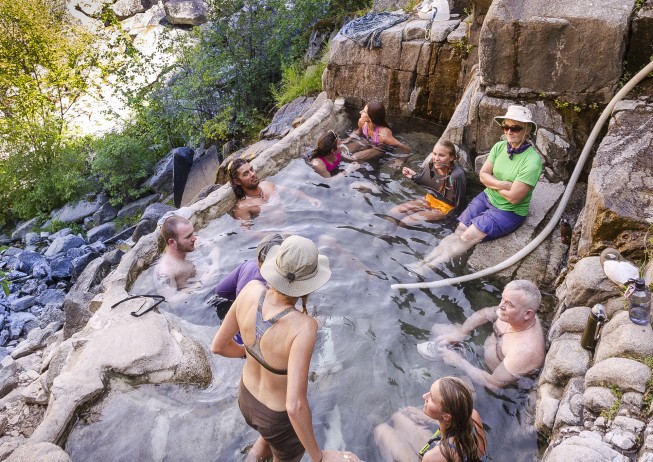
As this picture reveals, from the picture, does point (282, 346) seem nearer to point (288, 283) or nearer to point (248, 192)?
point (288, 283)

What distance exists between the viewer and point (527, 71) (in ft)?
20.4

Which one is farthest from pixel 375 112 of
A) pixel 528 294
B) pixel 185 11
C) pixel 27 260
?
pixel 185 11

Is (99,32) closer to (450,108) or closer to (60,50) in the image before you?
(60,50)

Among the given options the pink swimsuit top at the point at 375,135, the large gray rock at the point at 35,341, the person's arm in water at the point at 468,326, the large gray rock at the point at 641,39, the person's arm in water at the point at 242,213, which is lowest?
the large gray rock at the point at 35,341

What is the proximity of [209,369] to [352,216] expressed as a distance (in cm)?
305

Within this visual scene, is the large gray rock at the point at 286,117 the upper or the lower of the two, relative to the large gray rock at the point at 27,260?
upper

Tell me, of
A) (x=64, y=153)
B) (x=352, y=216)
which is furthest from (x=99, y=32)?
(x=352, y=216)

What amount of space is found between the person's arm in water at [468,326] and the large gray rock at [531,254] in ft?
2.33

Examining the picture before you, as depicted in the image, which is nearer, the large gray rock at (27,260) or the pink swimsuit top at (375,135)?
the pink swimsuit top at (375,135)

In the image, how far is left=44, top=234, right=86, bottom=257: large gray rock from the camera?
11425mm

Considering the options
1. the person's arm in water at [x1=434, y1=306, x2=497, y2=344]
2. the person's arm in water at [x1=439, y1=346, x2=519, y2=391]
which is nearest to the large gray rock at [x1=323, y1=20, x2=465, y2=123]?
the person's arm in water at [x1=434, y1=306, x2=497, y2=344]

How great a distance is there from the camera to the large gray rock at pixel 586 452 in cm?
267

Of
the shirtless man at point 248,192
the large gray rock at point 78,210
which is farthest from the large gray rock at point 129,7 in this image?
the shirtless man at point 248,192

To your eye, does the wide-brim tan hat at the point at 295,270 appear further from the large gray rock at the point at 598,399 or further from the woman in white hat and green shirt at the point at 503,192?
the woman in white hat and green shirt at the point at 503,192
